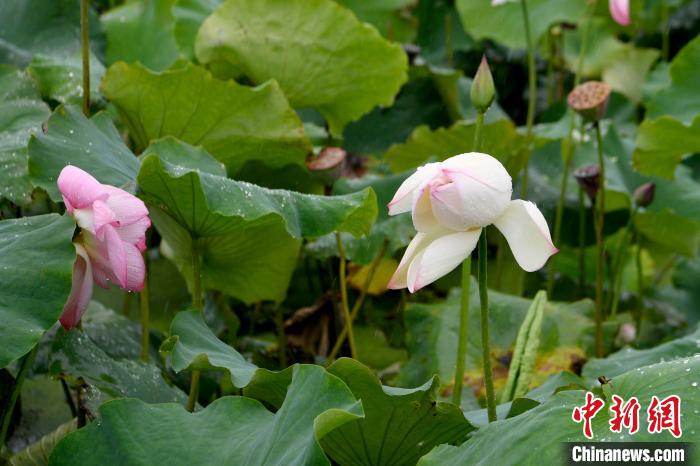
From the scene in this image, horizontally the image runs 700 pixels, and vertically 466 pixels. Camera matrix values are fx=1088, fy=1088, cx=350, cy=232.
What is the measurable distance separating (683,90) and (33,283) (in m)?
1.55

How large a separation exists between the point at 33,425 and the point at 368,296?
0.75m

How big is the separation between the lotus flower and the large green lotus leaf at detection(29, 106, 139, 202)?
42 centimetres

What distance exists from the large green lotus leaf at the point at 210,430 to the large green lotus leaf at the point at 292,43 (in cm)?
90

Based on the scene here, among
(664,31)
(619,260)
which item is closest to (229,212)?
(619,260)

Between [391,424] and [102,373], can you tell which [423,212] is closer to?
[391,424]

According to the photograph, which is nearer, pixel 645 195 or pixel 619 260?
pixel 645 195

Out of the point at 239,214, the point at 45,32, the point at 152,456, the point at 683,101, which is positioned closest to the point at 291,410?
the point at 152,456

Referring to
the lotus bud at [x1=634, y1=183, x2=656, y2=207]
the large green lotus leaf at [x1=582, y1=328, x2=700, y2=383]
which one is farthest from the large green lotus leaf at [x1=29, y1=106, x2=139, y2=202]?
the lotus bud at [x1=634, y1=183, x2=656, y2=207]

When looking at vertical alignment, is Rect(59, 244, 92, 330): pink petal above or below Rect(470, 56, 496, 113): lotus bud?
below

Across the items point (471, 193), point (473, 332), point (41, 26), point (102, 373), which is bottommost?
point (473, 332)

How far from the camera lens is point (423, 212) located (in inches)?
37.5

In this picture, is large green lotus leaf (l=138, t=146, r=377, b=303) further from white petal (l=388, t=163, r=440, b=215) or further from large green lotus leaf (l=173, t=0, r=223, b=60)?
large green lotus leaf (l=173, t=0, r=223, b=60)

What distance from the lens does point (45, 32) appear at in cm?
202

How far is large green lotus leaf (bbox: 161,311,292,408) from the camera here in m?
1.06
